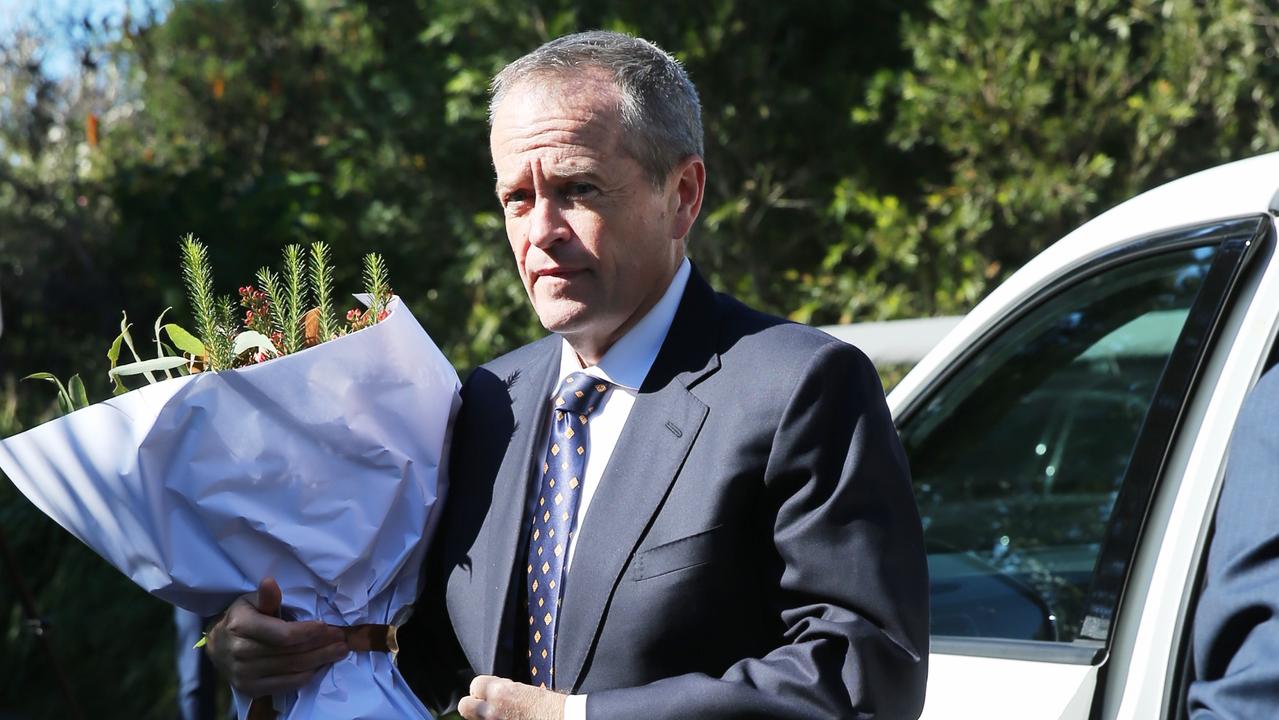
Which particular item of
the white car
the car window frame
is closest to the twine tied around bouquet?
the white car

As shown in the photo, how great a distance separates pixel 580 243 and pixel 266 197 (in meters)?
6.66

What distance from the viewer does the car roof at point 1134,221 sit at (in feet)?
7.83

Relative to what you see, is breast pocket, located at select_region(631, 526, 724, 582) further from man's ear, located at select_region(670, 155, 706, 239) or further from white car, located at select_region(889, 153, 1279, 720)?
white car, located at select_region(889, 153, 1279, 720)

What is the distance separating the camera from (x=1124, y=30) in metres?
6.53

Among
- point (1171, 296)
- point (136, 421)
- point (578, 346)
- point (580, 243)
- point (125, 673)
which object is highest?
Answer: point (1171, 296)

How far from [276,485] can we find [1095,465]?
9.48ft

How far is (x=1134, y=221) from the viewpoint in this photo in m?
2.64

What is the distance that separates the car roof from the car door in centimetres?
2

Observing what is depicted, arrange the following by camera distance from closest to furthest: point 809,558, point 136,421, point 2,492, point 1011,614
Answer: point 809,558, point 136,421, point 1011,614, point 2,492

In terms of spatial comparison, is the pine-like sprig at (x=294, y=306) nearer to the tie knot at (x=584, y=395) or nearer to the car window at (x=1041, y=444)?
the tie knot at (x=584, y=395)

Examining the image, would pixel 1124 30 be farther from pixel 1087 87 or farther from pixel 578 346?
pixel 578 346

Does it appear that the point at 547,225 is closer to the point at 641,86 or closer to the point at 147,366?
the point at 641,86

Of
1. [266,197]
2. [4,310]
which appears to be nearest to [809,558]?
[266,197]

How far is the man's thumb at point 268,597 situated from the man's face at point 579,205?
563 mm
